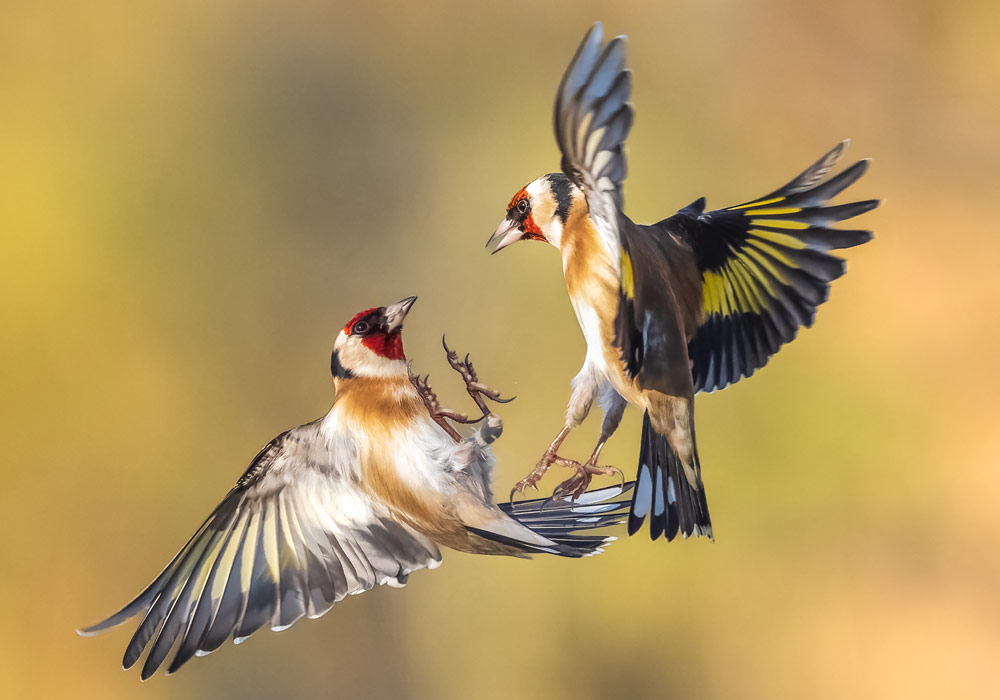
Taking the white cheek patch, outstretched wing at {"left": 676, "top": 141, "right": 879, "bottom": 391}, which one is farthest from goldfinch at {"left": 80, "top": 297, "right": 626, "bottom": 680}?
outstretched wing at {"left": 676, "top": 141, "right": 879, "bottom": 391}

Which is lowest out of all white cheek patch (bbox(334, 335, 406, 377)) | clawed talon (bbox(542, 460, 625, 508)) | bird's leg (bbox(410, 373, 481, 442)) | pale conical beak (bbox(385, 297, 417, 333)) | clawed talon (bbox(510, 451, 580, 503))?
clawed talon (bbox(542, 460, 625, 508))

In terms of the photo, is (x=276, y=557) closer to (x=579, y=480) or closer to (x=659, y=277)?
(x=579, y=480)

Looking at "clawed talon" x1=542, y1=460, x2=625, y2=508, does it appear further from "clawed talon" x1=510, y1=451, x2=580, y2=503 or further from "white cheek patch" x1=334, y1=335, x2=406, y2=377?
"white cheek patch" x1=334, y1=335, x2=406, y2=377

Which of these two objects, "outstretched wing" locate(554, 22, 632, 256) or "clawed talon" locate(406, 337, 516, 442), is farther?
"clawed talon" locate(406, 337, 516, 442)

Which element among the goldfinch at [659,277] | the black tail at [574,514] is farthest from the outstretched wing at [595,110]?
the black tail at [574,514]

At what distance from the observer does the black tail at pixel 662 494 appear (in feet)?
1.70

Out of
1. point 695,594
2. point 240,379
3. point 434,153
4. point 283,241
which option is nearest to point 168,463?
point 240,379

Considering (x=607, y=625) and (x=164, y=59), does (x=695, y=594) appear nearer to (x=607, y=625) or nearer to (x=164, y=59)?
(x=607, y=625)

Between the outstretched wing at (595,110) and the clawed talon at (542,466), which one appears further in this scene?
the clawed talon at (542,466)

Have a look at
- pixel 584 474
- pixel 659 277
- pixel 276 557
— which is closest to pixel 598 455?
pixel 584 474

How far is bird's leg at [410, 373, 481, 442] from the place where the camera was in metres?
0.55

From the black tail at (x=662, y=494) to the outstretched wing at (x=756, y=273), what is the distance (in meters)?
0.09

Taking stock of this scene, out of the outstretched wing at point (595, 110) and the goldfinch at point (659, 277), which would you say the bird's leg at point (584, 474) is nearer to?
the goldfinch at point (659, 277)

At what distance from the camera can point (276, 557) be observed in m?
0.58
